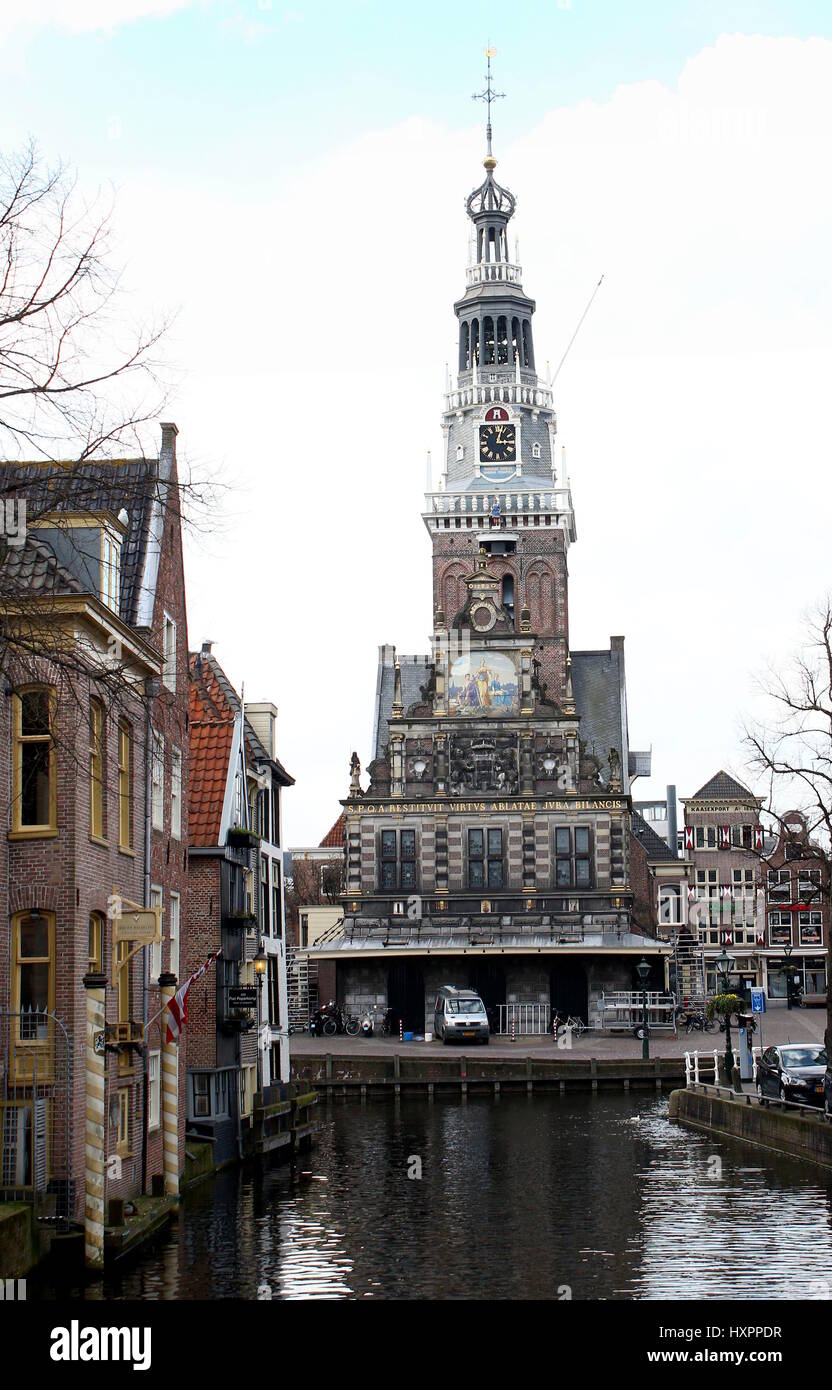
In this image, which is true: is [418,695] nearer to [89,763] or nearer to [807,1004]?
[807,1004]

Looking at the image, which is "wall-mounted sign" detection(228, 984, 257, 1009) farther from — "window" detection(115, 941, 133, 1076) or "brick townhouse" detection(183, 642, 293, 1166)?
"window" detection(115, 941, 133, 1076)

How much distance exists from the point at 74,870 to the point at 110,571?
6424 mm

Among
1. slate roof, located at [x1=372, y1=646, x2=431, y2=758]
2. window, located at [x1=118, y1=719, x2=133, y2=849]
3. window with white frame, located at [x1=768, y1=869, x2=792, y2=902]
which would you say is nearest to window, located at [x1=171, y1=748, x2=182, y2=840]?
window, located at [x1=118, y1=719, x2=133, y2=849]

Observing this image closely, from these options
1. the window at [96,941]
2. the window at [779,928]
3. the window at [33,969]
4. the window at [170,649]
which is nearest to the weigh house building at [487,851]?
the window at [779,928]

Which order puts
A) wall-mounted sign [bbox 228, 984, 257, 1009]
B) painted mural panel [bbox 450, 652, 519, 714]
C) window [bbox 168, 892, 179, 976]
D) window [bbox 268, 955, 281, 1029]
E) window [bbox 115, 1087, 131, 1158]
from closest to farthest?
1. window [bbox 115, 1087, 131, 1158]
2. window [bbox 168, 892, 179, 976]
3. wall-mounted sign [bbox 228, 984, 257, 1009]
4. window [bbox 268, 955, 281, 1029]
5. painted mural panel [bbox 450, 652, 519, 714]

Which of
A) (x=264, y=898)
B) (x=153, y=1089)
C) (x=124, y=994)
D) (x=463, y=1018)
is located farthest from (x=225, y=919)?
(x=463, y=1018)

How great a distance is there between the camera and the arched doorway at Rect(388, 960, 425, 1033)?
83188mm

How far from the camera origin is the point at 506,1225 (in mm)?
29172

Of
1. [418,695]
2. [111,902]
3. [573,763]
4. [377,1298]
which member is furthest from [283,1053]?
[418,695]

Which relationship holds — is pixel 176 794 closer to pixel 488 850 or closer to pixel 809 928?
pixel 488 850

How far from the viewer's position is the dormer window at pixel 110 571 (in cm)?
2864

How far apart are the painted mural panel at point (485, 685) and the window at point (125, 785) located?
56648 mm

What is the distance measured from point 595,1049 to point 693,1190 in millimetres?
37584

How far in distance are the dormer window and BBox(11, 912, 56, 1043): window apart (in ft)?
17.9
